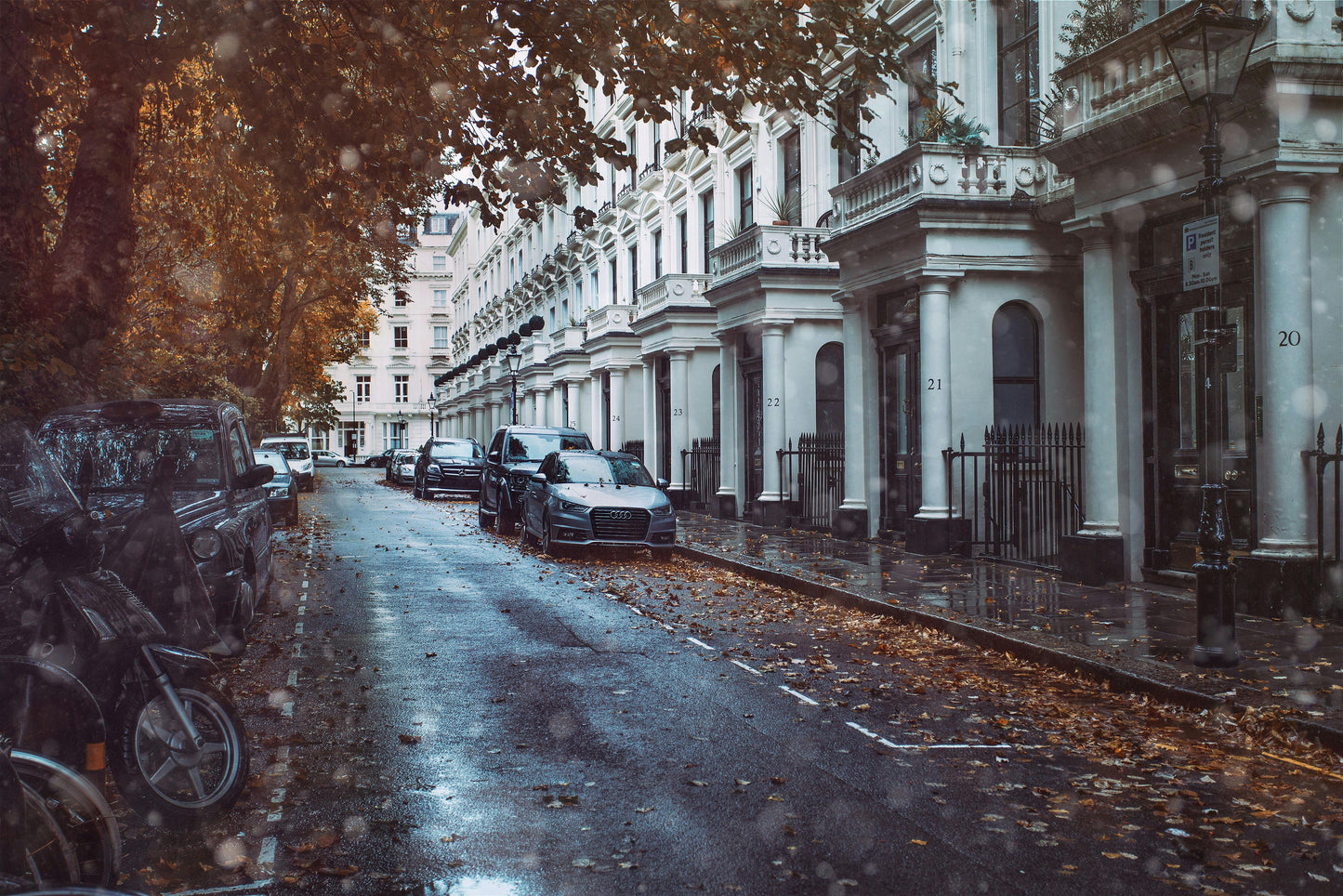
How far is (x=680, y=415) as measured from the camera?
30.1 m

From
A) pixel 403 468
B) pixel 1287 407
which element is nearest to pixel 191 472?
pixel 1287 407

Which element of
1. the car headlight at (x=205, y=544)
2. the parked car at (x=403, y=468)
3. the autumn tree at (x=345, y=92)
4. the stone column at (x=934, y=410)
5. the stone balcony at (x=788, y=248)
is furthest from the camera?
the parked car at (x=403, y=468)

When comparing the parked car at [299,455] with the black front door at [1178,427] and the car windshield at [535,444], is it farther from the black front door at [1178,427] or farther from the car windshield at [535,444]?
the black front door at [1178,427]

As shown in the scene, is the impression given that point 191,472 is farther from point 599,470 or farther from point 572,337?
point 572,337

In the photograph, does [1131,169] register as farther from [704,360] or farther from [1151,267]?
[704,360]

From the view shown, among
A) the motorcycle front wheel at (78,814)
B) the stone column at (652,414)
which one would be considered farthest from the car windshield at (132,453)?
the stone column at (652,414)

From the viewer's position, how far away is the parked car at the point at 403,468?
48.2 metres

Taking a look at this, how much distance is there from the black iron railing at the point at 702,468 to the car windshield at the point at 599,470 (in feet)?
28.4

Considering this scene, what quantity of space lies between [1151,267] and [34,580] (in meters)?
12.1

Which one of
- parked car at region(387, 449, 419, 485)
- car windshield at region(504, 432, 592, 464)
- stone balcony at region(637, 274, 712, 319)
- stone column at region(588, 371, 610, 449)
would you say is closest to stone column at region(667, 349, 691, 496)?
stone balcony at region(637, 274, 712, 319)

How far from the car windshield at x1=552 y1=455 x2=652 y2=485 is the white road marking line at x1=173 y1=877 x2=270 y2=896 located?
1423 cm

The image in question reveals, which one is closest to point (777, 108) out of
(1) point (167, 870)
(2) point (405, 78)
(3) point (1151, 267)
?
(2) point (405, 78)

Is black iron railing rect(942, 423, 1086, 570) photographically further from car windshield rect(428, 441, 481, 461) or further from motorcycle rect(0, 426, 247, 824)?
car windshield rect(428, 441, 481, 461)

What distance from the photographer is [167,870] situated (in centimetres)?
459
